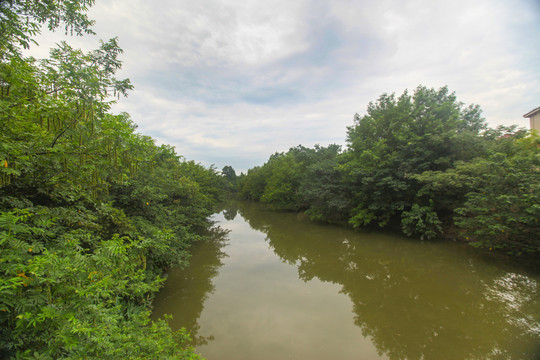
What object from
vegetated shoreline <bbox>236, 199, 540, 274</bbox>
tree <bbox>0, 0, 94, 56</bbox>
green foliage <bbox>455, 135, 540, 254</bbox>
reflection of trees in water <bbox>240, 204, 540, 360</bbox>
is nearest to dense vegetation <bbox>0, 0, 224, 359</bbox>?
tree <bbox>0, 0, 94, 56</bbox>

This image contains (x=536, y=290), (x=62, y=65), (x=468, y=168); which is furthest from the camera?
(x=468, y=168)

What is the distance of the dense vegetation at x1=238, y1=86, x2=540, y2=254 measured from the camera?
7562mm

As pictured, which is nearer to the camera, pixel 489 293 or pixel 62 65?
pixel 62 65

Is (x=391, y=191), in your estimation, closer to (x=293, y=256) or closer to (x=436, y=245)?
(x=436, y=245)

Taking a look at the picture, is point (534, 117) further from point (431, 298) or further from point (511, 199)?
point (431, 298)

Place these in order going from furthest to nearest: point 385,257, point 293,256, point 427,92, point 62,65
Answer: point 427,92, point 293,256, point 385,257, point 62,65

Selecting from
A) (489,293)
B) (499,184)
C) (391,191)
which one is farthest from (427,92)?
(489,293)

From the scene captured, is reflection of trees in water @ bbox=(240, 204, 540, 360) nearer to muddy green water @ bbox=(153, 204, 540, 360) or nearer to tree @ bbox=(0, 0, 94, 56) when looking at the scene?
muddy green water @ bbox=(153, 204, 540, 360)

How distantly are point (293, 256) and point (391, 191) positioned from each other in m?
7.10

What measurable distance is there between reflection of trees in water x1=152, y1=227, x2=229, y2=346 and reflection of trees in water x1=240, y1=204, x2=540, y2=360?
3397 millimetres

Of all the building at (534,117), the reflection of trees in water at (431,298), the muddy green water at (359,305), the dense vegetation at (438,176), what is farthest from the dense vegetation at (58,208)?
the building at (534,117)

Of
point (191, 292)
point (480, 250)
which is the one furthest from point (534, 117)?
point (191, 292)

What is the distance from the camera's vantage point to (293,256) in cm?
1069

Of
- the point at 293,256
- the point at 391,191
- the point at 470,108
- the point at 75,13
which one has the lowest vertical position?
the point at 293,256
